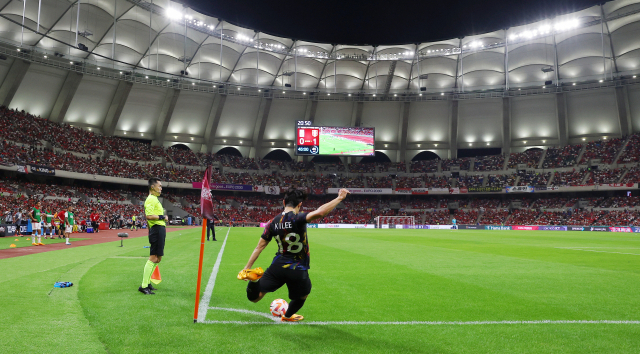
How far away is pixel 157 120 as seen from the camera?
59.8 metres

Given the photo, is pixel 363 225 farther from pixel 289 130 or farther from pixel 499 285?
pixel 499 285

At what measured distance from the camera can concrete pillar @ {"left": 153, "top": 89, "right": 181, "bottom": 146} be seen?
185ft

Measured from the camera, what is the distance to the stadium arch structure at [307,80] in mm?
43062

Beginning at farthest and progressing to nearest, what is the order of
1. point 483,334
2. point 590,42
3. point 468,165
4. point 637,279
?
point 468,165
point 590,42
point 637,279
point 483,334

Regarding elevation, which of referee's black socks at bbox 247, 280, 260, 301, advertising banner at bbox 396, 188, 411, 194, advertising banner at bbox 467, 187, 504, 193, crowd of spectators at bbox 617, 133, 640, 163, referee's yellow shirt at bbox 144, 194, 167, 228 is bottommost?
referee's black socks at bbox 247, 280, 260, 301

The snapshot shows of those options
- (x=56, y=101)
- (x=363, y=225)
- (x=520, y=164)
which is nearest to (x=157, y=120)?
(x=56, y=101)

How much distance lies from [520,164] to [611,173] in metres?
11.4

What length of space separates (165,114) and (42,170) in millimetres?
18747

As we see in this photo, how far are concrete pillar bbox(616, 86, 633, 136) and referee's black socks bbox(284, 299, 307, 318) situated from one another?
63.2 metres

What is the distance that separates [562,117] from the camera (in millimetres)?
58062

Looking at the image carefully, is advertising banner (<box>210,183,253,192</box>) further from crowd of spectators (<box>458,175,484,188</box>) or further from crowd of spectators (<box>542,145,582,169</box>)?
crowd of spectators (<box>542,145,582,169</box>)

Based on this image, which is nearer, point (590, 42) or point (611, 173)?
point (590, 42)

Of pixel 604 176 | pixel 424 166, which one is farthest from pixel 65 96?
pixel 604 176

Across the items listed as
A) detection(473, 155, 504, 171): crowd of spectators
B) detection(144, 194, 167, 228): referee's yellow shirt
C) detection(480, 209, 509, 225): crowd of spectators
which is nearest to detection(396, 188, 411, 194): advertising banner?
detection(473, 155, 504, 171): crowd of spectators
